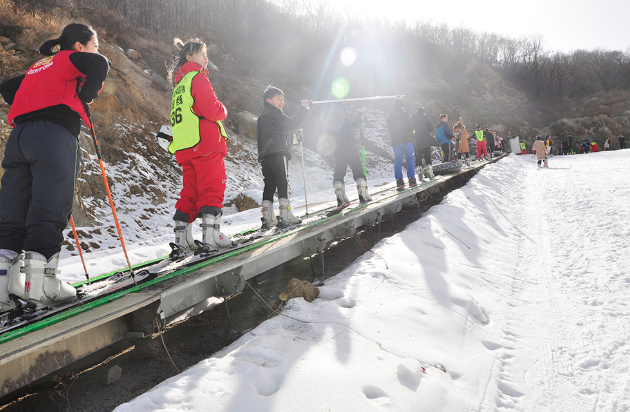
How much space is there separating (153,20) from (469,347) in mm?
29313

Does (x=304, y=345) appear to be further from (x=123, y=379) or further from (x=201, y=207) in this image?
(x=201, y=207)

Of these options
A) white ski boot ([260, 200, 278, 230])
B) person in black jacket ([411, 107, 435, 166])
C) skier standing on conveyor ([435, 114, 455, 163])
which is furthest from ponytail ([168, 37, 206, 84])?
skier standing on conveyor ([435, 114, 455, 163])

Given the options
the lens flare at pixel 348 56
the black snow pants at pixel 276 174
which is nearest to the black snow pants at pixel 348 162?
the black snow pants at pixel 276 174

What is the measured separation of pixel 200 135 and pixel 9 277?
1.72m

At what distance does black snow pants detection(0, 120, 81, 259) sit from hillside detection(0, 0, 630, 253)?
5369mm

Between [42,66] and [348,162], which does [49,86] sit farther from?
[348,162]

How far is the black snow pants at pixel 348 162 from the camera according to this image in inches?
237

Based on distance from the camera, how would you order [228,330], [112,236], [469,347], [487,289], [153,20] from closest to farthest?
[469,347], [228,330], [487,289], [112,236], [153,20]

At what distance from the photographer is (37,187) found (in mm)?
2299

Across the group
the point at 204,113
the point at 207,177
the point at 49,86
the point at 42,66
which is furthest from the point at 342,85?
the point at 49,86

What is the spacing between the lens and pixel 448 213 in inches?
252

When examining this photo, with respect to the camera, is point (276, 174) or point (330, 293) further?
point (276, 174)

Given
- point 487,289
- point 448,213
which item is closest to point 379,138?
point 448,213

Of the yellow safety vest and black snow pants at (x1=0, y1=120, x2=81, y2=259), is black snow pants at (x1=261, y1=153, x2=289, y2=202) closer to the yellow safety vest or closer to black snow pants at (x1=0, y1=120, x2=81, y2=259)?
the yellow safety vest
